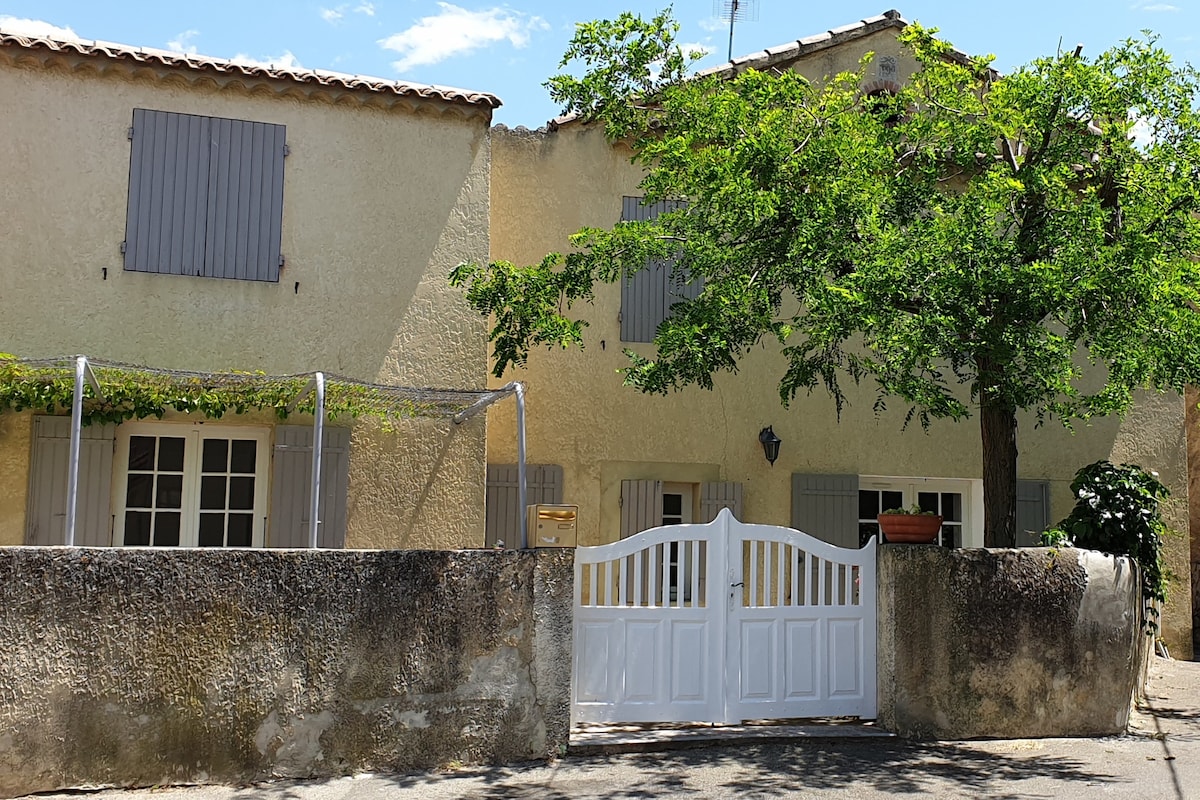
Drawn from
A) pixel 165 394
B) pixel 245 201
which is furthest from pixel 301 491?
pixel 245 201

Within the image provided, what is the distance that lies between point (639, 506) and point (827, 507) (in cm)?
210

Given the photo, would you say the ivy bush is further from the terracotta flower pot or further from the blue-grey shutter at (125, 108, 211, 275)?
the blue-grey shutter at (125, 108, 211, 275)

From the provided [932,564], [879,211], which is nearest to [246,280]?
[879,211]

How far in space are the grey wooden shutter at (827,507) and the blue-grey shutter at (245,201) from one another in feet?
18.9

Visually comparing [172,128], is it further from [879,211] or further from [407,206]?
[879,211]

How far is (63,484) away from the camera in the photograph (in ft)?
32.1

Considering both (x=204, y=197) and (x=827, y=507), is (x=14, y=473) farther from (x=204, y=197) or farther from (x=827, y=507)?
(x=827, y=507)

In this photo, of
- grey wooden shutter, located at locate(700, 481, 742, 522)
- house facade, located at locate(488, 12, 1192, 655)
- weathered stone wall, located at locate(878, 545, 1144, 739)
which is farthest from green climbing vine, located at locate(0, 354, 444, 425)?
weathered stone wall, located at locate(878, 545, 1144, 739)

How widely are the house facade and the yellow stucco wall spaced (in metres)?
0.80

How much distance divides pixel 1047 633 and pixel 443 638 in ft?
14.5

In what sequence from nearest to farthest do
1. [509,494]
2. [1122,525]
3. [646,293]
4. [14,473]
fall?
[14,473], [1122,525], [509,494], [646,293]

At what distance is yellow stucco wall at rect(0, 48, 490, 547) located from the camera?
995 cm

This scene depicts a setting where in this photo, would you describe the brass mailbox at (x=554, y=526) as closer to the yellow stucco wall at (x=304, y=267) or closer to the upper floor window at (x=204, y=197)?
the yellow stucco wall at (x=304, y=267)

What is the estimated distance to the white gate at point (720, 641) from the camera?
7.94 meters
